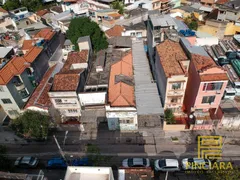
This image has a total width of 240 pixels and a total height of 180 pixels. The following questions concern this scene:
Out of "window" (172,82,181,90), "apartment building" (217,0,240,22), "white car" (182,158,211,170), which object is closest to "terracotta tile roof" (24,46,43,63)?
"window" (172,82,181,90)

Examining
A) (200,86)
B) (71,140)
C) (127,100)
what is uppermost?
(200,86)

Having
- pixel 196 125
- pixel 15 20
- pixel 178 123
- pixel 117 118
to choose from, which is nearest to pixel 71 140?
pixel 117 118

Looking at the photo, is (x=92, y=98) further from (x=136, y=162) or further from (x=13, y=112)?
(x=13, y=112)

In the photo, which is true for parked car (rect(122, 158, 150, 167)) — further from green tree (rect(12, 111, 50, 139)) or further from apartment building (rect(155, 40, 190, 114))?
green tree (rect(12, 111, 50, 139))

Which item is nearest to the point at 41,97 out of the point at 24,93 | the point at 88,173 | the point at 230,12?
the point at 24,93

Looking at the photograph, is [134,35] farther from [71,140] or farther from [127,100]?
[71,140]

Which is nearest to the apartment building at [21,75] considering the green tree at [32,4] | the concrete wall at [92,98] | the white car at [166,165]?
the concrete wall at [92,98]

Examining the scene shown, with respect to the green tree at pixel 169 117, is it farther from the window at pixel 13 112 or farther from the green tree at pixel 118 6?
the green tree at pixel 118 6
